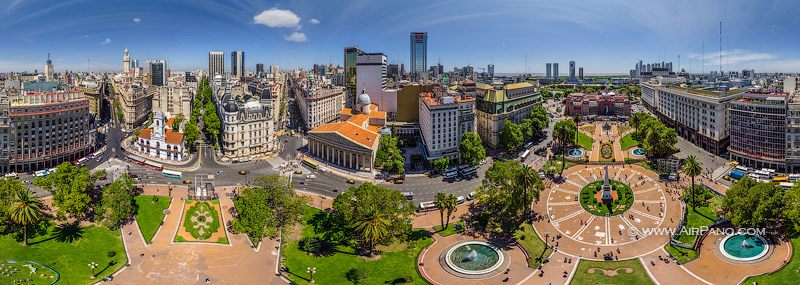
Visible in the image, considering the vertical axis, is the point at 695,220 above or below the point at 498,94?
below

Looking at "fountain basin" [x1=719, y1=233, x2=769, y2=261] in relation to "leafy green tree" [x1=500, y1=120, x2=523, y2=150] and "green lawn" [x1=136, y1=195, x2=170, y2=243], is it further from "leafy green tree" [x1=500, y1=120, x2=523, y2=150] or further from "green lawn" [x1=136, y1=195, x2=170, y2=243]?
"green lawn" [x1=136, y1=195, x2=170, y2=243]

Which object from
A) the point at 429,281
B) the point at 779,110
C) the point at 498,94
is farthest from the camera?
the point at 498,94

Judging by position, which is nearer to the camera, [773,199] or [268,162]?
[773,199]

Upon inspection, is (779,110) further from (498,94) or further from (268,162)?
(268,162)

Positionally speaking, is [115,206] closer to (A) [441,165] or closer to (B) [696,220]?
(A) [441,165]

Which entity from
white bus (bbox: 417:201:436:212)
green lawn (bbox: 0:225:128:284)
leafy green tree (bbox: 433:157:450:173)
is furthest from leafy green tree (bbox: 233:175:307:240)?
leafy green tree (bbox: 433:157:450:173)

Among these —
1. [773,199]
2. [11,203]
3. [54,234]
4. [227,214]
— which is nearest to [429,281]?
[227,214]

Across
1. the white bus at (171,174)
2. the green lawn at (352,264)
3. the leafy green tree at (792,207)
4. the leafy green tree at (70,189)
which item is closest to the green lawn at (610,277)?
the green lawn at (352,264)

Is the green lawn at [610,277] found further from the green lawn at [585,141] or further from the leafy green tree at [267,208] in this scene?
the green lawn at [585,141]
